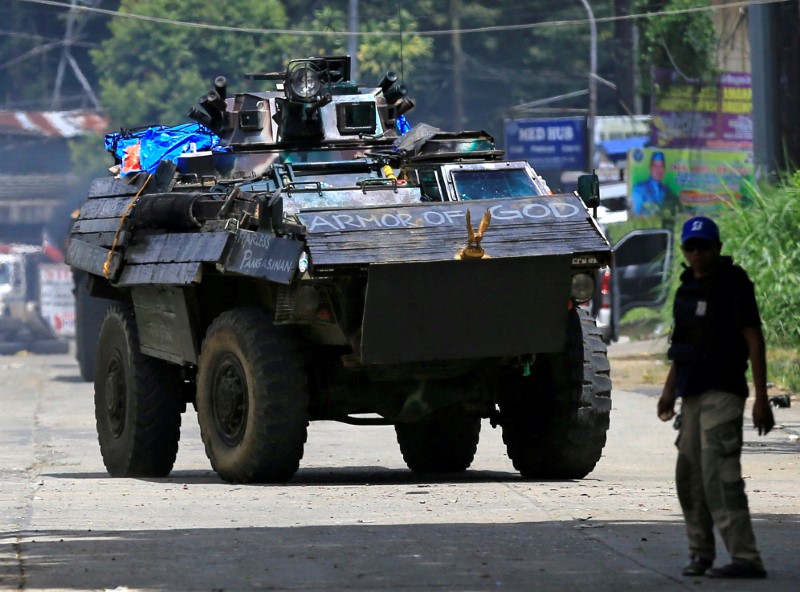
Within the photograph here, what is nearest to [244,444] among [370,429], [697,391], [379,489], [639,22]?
[379,489]

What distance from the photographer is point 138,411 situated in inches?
533

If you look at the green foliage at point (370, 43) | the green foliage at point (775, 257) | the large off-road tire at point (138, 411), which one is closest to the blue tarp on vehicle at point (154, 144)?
the large off-road tire at point (138, 411)

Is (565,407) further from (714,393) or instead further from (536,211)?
(714,393)

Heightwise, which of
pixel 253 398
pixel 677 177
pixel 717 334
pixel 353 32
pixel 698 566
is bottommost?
pixel 698 566

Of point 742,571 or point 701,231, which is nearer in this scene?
point 742,571

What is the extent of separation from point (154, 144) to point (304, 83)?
145 centimetres

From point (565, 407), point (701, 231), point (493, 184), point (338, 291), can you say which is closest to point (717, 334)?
point (701, 231)

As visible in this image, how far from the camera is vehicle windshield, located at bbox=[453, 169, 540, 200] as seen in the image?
12.3 meters

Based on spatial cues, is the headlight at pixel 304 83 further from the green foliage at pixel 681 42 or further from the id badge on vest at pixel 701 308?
the green foliage at pixel 681 42

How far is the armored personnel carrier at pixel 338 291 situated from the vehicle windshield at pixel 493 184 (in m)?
0.01

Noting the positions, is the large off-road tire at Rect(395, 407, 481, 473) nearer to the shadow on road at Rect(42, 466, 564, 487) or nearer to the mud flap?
the shadow on road at Rect(42, 466, 564, 487)

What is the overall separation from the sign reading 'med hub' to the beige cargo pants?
1287 inches

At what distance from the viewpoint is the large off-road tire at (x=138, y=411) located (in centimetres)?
1357

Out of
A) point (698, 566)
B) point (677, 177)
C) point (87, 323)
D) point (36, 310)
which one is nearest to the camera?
point (698, 566)
